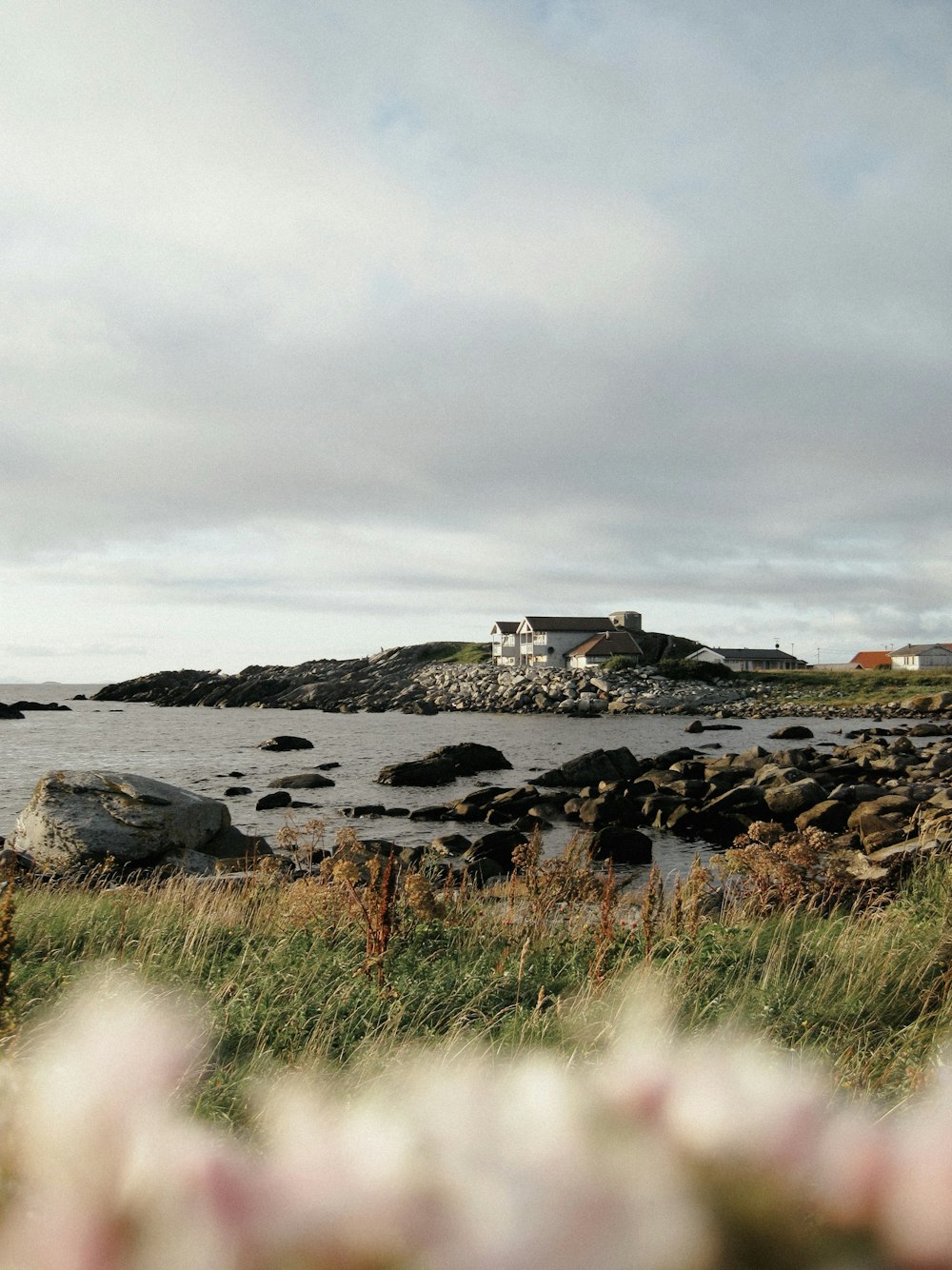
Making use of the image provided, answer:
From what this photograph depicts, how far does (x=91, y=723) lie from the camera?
7400cm

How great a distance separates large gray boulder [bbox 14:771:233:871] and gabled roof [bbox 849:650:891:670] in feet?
365

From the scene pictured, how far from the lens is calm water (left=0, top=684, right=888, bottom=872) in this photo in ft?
84.7

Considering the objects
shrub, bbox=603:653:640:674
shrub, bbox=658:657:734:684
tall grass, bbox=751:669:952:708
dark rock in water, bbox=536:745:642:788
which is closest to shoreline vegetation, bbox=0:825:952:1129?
Answer: dark rock in water, bbox=536:745:642:788

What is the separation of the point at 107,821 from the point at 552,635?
3452 inches

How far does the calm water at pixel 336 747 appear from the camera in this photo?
84.7 feet

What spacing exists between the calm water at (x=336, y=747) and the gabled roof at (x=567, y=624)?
28426 mm

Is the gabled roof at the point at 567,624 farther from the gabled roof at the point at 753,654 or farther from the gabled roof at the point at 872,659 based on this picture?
the gabled roof at the point at 872,659

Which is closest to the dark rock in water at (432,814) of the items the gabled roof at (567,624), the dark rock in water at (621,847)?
the dark rock in water at (621,847)

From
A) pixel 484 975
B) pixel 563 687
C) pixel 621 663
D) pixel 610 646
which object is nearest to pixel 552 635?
pixel 610 646

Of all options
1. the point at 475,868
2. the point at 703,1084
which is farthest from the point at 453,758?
the point at 703,1084

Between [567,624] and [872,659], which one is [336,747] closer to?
[567,624]

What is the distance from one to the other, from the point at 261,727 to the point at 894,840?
51.4 m

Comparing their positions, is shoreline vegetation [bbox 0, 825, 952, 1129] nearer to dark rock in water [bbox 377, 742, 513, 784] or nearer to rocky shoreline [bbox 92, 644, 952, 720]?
dark rock in water [bbox 377, 742, 513, 784]

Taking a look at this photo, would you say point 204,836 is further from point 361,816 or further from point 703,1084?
point 703,1084
